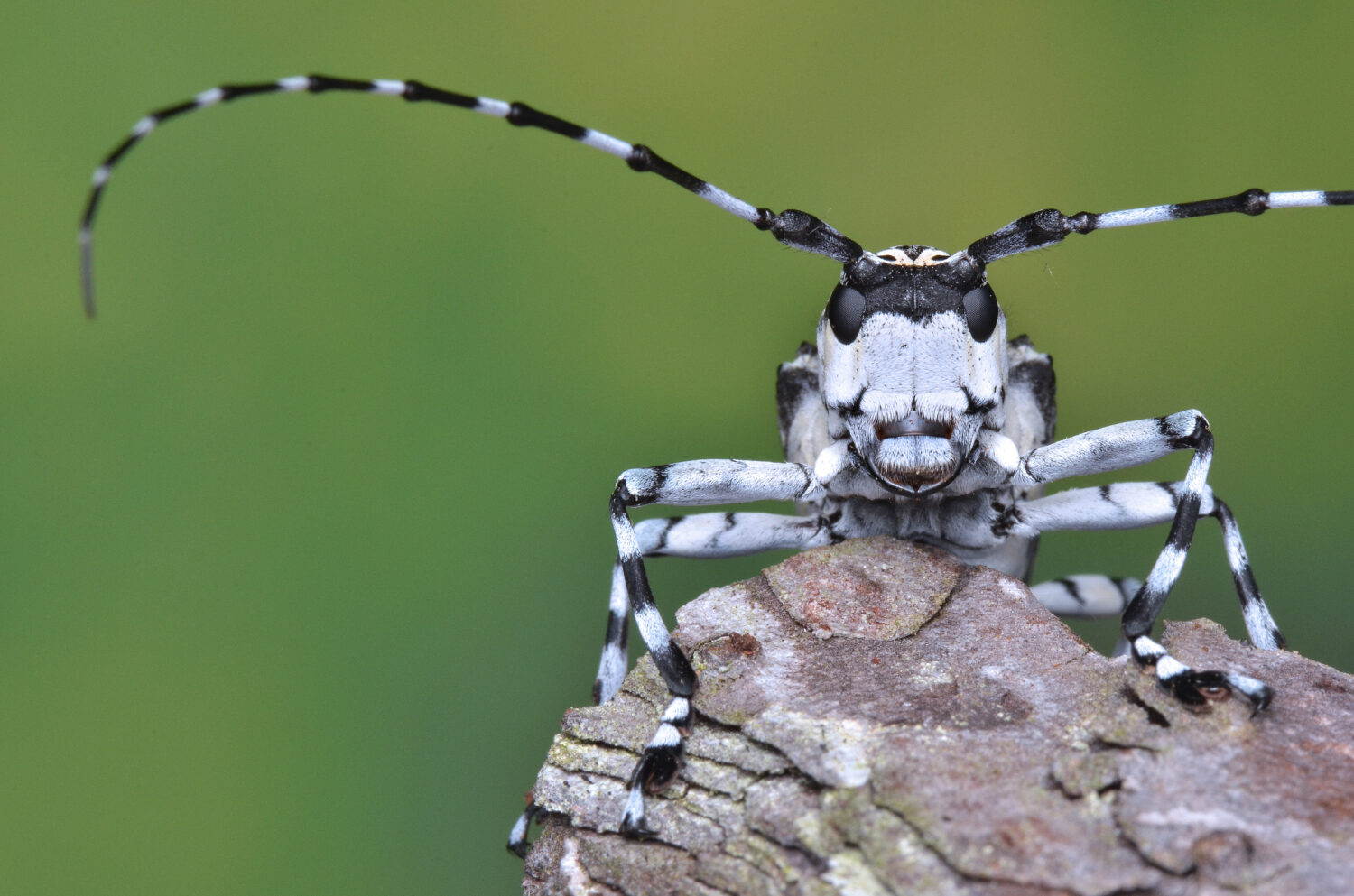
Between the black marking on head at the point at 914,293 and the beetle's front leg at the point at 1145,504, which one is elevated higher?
the black marking on head at the point at 914,293

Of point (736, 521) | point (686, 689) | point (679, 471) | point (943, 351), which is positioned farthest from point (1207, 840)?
point (736, 521)

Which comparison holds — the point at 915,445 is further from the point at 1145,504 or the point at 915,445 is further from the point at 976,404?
the point at 1145,504

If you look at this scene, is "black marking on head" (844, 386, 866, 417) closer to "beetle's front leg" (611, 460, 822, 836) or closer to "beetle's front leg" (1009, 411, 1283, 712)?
"beetle's front leg" (611, 460, 822, 836)

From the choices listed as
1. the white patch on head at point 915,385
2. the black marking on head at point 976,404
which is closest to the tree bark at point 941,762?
the white patch on head at point 915,385

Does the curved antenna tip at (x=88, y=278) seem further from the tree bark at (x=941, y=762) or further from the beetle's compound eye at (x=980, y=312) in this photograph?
the beetle's compound eye at (x=980, y=312)

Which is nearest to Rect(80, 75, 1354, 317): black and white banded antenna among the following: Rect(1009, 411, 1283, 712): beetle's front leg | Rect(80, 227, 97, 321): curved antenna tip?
Rect(1009, 411, 1283, 712): beetle's front leg

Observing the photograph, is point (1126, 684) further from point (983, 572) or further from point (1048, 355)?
point (1048, 355)

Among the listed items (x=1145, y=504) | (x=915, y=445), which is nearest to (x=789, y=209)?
(x=915, y=445)
